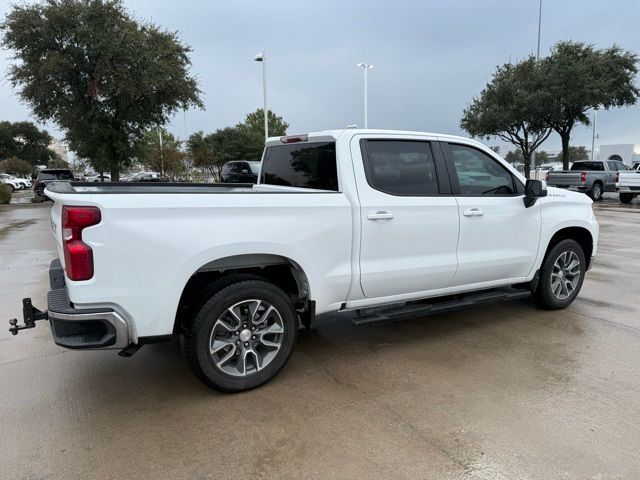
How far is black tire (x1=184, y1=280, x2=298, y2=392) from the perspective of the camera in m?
3.39

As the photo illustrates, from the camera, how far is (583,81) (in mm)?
25266

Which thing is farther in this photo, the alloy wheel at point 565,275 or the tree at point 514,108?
the tree at point 514,108

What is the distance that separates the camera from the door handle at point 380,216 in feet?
13.0

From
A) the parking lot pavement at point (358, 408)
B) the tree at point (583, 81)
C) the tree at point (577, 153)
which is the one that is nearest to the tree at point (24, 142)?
the tree at point (583, 81)

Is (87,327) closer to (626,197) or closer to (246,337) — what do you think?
(246,337)

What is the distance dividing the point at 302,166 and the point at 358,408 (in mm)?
2222

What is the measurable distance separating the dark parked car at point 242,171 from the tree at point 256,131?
2037 cm

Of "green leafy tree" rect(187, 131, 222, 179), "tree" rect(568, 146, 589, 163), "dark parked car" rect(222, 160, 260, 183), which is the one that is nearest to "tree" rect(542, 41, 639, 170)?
"dark parked car" rect(222, 160, 260, 183)

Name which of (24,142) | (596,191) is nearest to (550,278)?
(596,191)

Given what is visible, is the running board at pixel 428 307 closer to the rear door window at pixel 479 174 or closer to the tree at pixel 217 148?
the rear door window at pixel 479 174

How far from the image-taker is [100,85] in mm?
21703

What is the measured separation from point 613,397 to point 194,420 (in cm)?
300

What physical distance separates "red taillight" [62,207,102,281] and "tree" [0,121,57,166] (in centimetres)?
7743

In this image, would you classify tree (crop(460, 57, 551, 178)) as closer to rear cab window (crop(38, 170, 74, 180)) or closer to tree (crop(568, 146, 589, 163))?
rear cab window (crop(38, 170, 74, 180))
